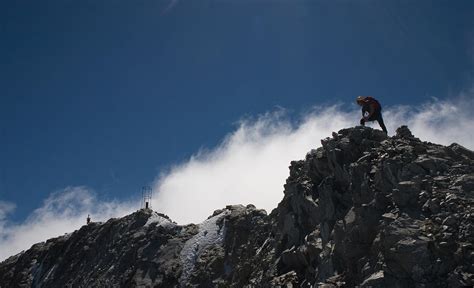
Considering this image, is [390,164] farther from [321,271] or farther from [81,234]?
[81,234]

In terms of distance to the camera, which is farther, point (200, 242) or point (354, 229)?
point (200, 242)

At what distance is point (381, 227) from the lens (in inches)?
922

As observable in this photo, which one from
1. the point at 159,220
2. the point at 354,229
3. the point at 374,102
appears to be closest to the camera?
the point at 354,229

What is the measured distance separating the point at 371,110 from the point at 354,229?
11.4 metres

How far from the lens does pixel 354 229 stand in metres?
25.0

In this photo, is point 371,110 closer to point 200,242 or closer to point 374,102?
point 374,102

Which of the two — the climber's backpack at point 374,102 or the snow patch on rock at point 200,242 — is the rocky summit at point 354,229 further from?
the climber's backpack at point 374,102

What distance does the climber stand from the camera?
108ft

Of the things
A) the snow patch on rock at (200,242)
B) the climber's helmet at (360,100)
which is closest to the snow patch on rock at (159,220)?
the snow patch on rock at (200,242)

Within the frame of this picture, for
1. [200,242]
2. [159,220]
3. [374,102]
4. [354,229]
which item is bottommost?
[354,229]

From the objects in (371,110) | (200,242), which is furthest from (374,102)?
(200,242)

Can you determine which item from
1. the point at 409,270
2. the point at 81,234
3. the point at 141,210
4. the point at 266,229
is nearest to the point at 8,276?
the point at 81,234

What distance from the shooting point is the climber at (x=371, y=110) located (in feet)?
108

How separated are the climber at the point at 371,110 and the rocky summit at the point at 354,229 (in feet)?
4.32
